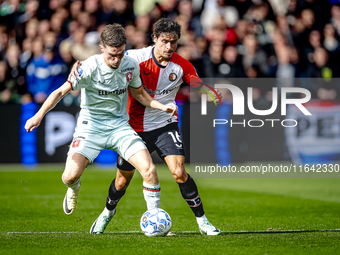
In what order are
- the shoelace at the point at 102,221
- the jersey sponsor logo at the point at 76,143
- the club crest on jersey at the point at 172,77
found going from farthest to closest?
the club crest on jersey at the point at 172,77 < the shoelace at the point at 102,221 < the jersey sponsor logo at the point at 76,143

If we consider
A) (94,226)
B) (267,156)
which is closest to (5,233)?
(94,226)

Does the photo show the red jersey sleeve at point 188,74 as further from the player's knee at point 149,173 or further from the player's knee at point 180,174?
the player's knee at point 149,173

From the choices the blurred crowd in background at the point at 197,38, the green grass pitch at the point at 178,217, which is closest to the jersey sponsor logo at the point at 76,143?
the green grass pitch at the point at 178,217

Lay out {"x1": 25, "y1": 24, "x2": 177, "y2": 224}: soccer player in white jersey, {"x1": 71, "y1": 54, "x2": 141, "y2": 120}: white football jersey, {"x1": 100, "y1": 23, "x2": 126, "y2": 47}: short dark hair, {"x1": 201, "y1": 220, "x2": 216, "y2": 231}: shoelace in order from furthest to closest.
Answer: {"x1": 201, "y1": 220, "x2": 216, "y2": 231}: shoelace → {"x1": 71, "y1": 54, "x2": 141, "y2": 120}: white football jersey → {"x1": 25, "y1": 24, "x2": 177, "y2": 224}: soccer player in white jersey → {"x1": 100, "y1": 23, "x2": 126, "y2": 47}: short dark hair

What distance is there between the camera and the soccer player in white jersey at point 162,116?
20.9ft

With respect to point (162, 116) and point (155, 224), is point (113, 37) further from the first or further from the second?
point (155, 224)

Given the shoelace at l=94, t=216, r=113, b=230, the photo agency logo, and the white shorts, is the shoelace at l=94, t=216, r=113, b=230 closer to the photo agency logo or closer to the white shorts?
the white shorts

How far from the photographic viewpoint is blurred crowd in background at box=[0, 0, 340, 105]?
12.8 meters

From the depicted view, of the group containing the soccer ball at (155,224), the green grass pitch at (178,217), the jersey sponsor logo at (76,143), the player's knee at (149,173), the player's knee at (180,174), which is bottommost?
the green grass pitch at (178,217)

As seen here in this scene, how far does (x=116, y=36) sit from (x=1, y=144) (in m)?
7.98

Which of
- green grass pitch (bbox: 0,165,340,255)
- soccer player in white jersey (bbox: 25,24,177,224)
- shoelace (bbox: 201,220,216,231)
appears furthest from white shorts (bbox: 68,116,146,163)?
shoelace (bbox: 201,220,216,231)

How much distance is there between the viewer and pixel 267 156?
13.0m

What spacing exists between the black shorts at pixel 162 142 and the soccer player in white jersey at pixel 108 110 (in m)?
0.40

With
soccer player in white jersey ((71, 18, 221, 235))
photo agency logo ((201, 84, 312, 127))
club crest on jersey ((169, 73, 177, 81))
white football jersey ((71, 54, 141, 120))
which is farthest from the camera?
photo agency logo ((201, 84, 312, 127))
